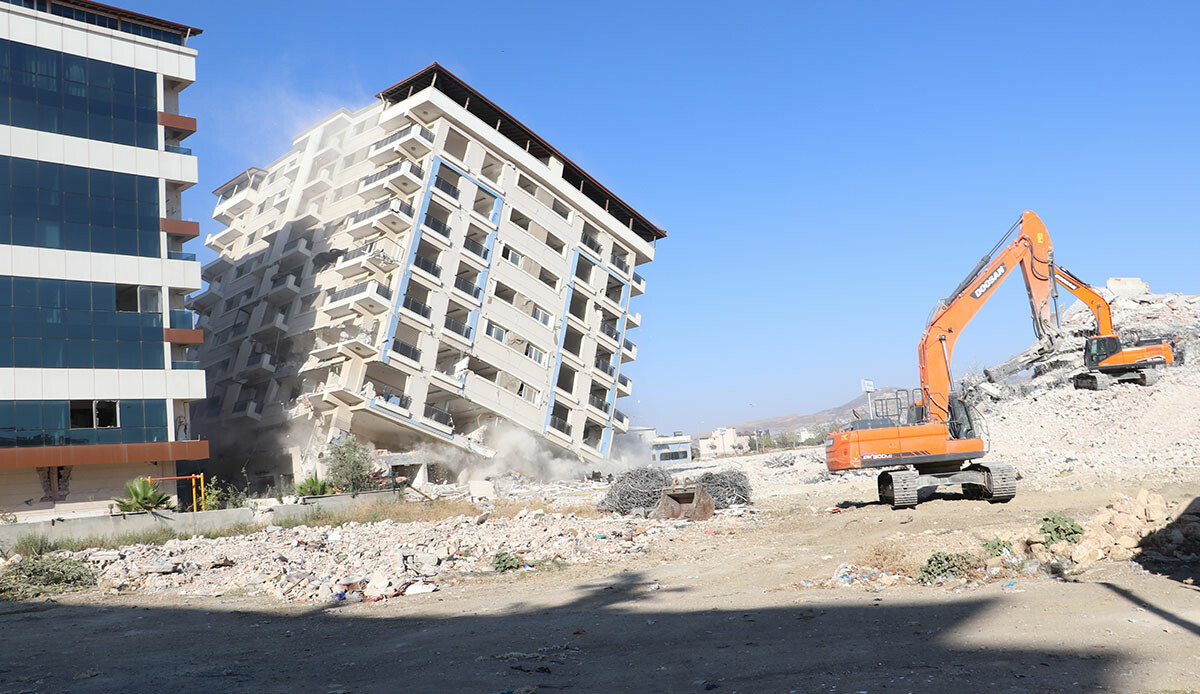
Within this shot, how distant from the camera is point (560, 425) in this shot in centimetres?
4678

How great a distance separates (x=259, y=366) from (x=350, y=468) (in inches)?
564

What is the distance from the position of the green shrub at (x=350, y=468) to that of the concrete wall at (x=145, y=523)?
655 centimetres

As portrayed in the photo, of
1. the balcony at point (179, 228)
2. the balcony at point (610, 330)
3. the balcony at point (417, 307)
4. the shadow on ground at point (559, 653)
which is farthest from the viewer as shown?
the balcony at point (610, 330)

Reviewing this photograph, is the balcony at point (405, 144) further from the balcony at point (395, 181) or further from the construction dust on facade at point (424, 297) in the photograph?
the balcony at point (395, 181)

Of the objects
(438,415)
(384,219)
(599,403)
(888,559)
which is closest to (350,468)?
(438,415)

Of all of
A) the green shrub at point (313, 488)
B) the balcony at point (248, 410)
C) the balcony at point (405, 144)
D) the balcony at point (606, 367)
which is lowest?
the green shrub at point (313, 488)

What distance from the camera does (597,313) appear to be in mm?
49875

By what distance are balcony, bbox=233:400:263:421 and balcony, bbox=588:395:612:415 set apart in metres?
17.9

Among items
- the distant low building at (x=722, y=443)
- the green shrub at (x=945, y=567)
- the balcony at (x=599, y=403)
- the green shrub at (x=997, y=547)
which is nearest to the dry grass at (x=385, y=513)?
the green shrub at (x=945, y=567)

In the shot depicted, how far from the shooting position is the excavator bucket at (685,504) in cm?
Result: 2253

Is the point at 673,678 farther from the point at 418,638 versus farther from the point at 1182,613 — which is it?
the point at 1182,613

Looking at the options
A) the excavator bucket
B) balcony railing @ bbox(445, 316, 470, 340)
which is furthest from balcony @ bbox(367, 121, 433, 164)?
the excavator bucket

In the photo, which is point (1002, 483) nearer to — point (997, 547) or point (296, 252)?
point (997, 547)

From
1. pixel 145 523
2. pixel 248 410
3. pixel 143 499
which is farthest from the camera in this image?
pixel 248 410
